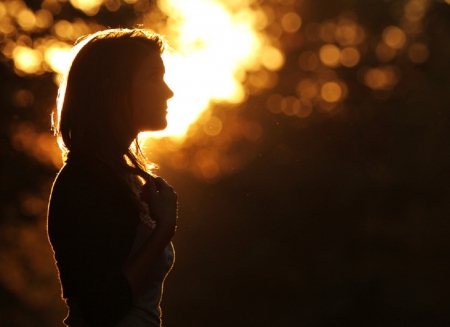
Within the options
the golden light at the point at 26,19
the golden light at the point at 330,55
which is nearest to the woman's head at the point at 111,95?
the golden light at the point at 26,19

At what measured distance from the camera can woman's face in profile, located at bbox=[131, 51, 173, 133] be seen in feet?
8.74

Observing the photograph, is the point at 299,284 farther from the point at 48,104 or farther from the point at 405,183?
the point at 48,104

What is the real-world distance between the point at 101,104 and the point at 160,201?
1.22 ft

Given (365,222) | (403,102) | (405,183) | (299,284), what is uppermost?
(403,102)

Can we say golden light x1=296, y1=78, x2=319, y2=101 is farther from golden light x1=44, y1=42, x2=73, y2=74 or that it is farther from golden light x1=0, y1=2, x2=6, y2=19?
golden light x1=0, y1=2, x2=6, y2=19

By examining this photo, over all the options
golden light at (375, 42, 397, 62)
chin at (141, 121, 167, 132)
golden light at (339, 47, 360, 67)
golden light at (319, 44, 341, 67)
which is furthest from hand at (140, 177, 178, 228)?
golden light at (319, 44, 341, 67)

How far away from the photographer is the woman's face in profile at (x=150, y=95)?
2.66 m

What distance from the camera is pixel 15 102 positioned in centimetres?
2372

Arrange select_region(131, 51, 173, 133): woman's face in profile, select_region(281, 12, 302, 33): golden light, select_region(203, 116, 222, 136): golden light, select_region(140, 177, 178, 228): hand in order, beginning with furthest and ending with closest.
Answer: select_region(281, 12, 302, 33): golden light
select_region(203, 116, 222, 136): golden light
select_region(131, 51, 173, 133): woman's face in profile
select_region(140, 177, 178, 228): hand

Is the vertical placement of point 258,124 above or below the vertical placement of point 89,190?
below

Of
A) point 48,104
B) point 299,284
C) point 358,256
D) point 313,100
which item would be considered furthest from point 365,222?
point 48,104

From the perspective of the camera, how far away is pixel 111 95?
8.45 feet

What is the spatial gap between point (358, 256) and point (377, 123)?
4650 mm

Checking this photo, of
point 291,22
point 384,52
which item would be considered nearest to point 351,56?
point 384,52
